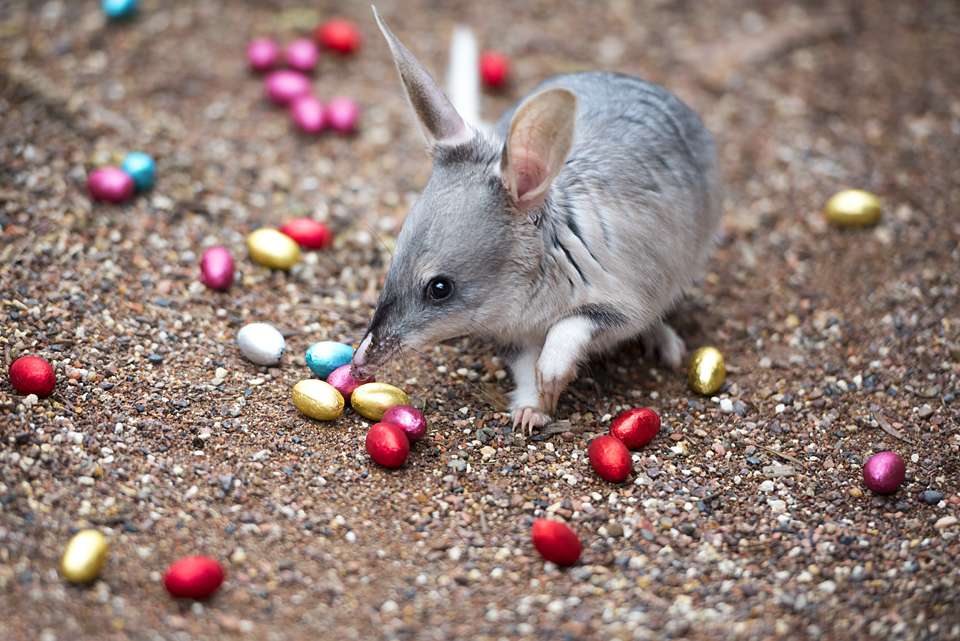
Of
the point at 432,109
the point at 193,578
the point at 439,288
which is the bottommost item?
the point at 193,578

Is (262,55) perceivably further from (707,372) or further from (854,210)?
(854,210)

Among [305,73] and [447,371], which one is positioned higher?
[305,73]

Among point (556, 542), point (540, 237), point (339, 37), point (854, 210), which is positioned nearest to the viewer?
point (556, 542)

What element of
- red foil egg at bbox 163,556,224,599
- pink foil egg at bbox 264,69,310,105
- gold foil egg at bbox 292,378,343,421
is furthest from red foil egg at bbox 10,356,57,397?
pink foil egg at bbox 264,69,310,105

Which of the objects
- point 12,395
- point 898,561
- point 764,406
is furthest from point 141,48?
point 898,561

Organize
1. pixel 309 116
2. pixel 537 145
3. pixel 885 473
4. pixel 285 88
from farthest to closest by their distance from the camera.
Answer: pixel 285 88 < pixel 309 116 < pixel 885 473 < pixel 537 145

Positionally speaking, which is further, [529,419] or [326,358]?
[326,358]

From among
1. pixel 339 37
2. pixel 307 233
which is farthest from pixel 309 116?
pixel 307 233

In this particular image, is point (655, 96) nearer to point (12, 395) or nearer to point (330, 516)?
point (330, 516)
